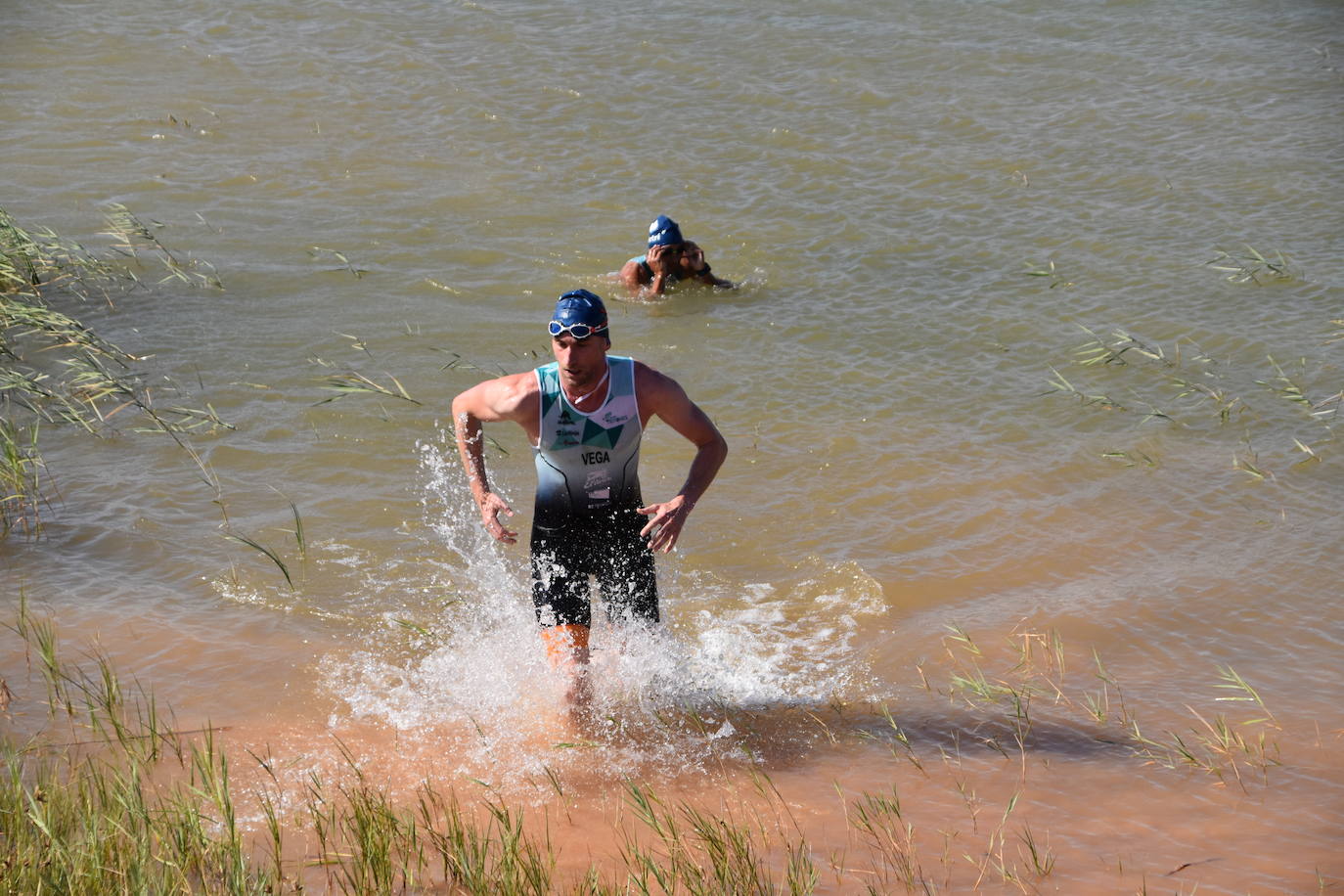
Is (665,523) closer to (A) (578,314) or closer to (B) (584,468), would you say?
(B) (584,468)

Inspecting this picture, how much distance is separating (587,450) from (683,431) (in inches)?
15.7

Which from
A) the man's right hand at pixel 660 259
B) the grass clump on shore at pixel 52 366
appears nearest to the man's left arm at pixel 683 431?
the grass clump on shore at pixel 52 366

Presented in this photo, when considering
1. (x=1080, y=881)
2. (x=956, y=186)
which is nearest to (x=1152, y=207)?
(x=956, y=186)

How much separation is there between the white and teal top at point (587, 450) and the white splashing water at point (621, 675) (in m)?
0.67

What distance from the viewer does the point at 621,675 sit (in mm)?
5730

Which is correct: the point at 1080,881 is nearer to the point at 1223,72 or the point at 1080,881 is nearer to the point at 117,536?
the point at 117,536

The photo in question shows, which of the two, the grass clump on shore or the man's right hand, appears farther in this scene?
the man's right hand

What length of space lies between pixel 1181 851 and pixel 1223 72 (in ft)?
44.8

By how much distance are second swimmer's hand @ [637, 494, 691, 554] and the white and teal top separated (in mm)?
376

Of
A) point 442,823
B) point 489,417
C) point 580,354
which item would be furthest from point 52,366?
point 442,823

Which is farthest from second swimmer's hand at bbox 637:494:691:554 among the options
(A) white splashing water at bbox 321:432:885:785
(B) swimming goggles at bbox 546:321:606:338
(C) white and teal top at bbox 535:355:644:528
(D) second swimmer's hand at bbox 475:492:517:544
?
(A) white splashing water at bbox 321:432:885:785

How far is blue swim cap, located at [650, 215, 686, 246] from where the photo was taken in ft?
35.7

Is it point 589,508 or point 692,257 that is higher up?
point 692,257

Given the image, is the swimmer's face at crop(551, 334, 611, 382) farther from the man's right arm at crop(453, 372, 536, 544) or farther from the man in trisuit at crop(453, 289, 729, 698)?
the man's right arm at crop(453, 372, 536, 544)
